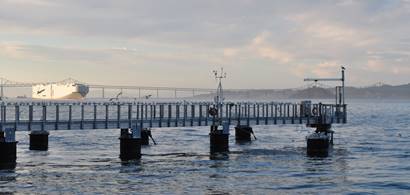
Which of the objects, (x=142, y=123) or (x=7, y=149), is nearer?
(x=7, y=149)

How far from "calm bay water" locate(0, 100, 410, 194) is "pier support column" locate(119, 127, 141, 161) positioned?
1.07 m

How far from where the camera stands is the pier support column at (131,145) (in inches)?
2240

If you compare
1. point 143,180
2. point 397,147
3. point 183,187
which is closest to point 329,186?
point 183,187

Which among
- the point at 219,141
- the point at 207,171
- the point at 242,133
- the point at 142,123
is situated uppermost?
the point at 142,123

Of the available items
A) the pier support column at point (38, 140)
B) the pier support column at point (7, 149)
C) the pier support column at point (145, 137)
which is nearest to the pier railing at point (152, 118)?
the pier support column at point (7, 149)

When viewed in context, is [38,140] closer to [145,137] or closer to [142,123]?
[142,123]

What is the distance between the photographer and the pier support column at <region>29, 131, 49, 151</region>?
213 ft

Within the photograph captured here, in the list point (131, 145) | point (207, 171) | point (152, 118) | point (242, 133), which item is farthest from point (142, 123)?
point (242, 133)

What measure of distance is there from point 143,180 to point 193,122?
1935cm

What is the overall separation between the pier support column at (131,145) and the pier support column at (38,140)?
11.2 meters

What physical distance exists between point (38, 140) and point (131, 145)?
12633 millimetres

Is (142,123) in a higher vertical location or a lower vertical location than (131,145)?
higher

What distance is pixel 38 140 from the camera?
6494cm

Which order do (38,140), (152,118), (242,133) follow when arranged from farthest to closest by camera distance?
(242,133)
(38,140)
(152,118)
